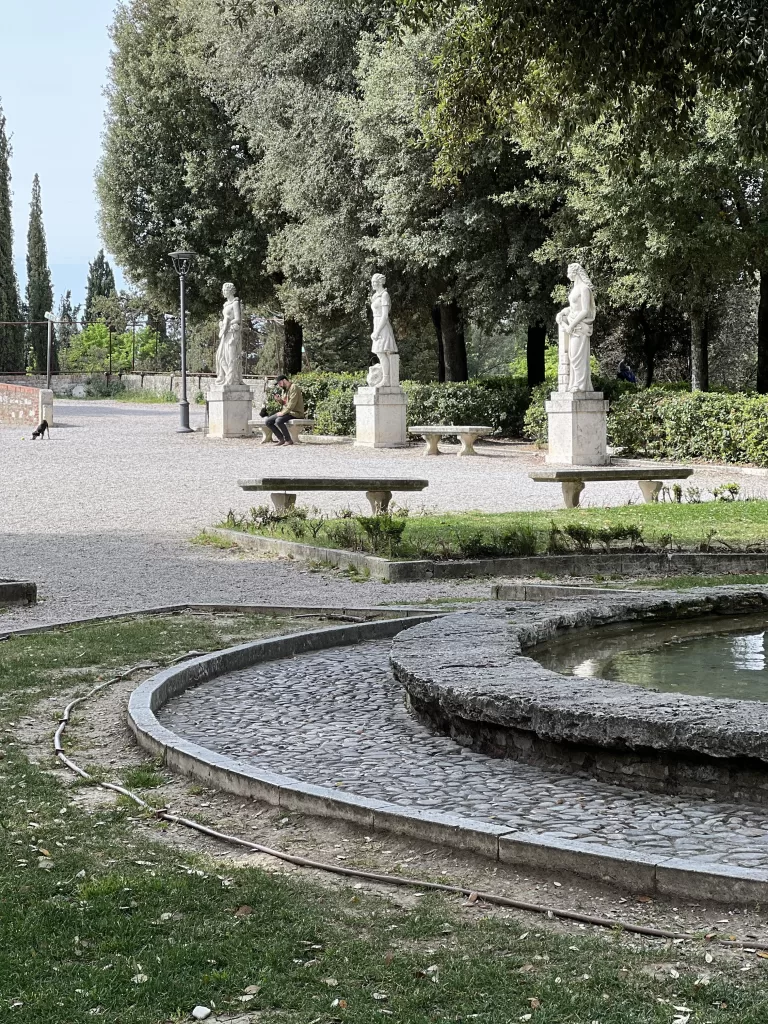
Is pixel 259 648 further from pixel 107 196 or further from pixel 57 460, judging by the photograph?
pixel 107 196

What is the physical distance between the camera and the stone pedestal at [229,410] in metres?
31.6

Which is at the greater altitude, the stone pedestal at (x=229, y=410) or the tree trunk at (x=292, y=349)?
the tree trunk at (x=292, y=349)

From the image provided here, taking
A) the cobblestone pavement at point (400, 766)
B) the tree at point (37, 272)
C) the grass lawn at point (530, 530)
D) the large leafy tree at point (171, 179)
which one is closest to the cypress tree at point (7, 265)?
the tree at point (37, 272)

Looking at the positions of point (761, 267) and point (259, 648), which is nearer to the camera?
point (259, 648)

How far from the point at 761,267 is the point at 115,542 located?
17.1 meters

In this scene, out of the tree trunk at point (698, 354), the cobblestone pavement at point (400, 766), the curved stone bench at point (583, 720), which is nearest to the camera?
the cobblestone pavement at point (400, 766)

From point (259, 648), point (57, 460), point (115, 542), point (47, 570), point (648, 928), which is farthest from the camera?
point (57, 460)

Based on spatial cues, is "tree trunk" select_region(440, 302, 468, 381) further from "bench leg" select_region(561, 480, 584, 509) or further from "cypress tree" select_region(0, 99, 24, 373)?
"cypress tree" select_region(0, 99, 24, 373)

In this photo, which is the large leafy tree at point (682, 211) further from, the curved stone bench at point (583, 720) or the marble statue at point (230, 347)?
the curved stone bench at point (583, 720)

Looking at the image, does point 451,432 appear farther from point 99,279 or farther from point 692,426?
point 99,279

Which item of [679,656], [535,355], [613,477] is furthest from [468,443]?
[679,656]

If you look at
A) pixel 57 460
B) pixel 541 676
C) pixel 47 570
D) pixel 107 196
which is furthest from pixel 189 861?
pixel 107 196

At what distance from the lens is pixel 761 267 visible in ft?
86.9

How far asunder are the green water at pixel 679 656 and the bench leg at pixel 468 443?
18.9 meters
